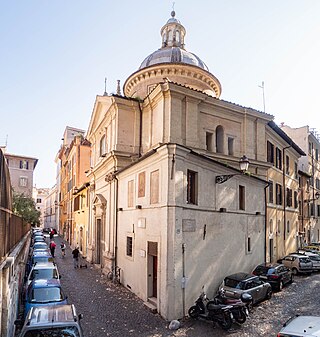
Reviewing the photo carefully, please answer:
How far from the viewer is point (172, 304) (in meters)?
11.6

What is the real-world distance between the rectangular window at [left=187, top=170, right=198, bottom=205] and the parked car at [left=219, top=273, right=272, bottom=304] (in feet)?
12.2

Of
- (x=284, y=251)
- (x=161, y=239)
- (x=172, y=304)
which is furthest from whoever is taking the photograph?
(x=284, y=251)

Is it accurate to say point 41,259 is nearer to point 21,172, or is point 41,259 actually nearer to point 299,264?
point 299,264

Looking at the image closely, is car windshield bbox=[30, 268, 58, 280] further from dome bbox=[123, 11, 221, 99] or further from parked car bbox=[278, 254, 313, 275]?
parked car bbox=[278, 254, 313, 275]

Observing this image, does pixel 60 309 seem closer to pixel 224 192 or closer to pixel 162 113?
pixel 224 192

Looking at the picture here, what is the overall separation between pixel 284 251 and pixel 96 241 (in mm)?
15111

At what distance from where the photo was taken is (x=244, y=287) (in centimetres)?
1325

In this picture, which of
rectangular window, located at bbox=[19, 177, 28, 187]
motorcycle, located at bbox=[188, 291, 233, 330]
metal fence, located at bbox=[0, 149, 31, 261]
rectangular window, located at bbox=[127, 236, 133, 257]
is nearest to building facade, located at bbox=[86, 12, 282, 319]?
rectangular window, located at bbox=[127, 236, 133, 257]

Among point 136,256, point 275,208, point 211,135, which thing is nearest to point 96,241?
point 136,256

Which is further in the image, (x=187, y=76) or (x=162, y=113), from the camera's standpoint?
(x=187, y=76)

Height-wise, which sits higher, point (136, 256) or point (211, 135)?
point (211, 135)

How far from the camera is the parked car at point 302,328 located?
23.4 ft

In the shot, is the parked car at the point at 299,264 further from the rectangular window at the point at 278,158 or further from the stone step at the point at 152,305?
the stone step at the point at 152,305

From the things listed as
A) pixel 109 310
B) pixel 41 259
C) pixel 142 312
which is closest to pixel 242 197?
pixel 142 312
